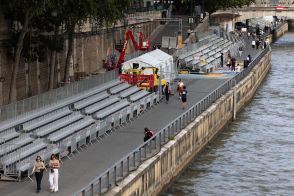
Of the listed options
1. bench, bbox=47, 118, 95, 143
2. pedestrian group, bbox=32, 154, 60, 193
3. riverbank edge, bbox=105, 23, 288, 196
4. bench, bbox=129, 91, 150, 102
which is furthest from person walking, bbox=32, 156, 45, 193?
bench, bbox=129, 91, 150, 102

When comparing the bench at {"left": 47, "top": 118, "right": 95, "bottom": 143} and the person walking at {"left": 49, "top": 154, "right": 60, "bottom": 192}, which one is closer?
the person walking at {"left": 49, "top": 154, "right": 60, "bottom": 192}

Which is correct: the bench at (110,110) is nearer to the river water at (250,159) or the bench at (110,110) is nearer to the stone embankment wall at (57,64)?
the river water at (250,159)

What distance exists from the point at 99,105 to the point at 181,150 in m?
5.81

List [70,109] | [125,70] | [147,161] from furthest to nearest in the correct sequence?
[125,70], [70,109], [147,161]

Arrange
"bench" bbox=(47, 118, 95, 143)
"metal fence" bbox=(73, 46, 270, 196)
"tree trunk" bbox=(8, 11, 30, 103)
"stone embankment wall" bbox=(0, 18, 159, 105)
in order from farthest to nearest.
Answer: "stone embankment wall" bbox=(0, 18, 159, 105)
"tree trunk" bbox=(8, 11, 30, 103)
"bench" bbox=(47, 118, 95, 143)
"metal fence" bbox=(73, 46, 270, 196)

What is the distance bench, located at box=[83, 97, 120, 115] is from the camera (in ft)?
130

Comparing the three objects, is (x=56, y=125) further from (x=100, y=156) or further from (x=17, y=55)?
(x=17, y=55)

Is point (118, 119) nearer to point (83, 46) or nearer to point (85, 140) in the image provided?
point (85, 140)

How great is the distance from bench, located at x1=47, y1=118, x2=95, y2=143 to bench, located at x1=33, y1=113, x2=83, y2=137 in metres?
0.24

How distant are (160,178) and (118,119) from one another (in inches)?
309

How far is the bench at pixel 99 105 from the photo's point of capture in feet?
130

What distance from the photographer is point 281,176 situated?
39375 mm

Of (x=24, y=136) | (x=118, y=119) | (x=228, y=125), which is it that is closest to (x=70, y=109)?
(x=118, y=119)

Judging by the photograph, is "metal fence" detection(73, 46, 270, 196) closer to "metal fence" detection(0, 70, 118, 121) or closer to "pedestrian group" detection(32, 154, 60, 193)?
"pedestrian group" detection(32, 154, 60, 193)
